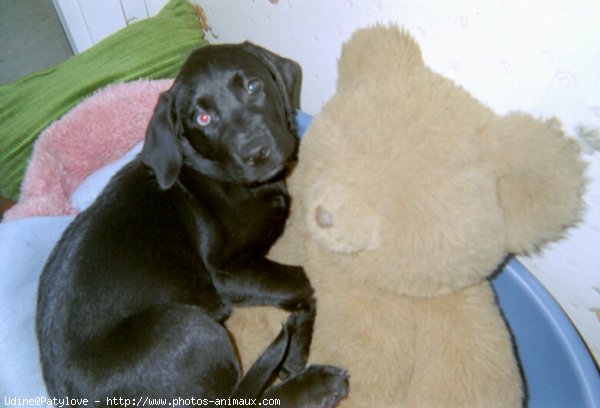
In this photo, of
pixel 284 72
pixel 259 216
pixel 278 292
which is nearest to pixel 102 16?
pixel 284 72

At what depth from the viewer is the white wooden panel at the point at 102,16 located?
7.49 feet

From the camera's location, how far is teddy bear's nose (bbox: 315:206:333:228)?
106cm

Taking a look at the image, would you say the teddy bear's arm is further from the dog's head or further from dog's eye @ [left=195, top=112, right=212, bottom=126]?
dog's eye @ [left=195, top=112, right=212, bottom=126]

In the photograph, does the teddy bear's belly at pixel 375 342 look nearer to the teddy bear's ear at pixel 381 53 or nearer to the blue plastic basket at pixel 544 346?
the blue plastic basket at pixel 544 346

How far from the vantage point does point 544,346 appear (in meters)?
1.52

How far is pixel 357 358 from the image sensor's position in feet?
4.15

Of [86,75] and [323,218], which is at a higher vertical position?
[86,75]

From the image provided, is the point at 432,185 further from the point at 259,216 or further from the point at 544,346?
the point at 544,346

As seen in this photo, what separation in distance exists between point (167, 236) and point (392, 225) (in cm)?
68

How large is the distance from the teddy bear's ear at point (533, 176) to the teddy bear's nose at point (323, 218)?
0.38 metres

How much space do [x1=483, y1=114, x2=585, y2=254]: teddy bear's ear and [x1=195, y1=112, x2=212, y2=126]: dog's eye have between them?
710mm

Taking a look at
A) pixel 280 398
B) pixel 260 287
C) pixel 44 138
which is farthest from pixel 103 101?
pixel 280 398

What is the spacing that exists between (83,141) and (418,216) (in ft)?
4.54

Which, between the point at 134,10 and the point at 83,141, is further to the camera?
the point at 134,10
